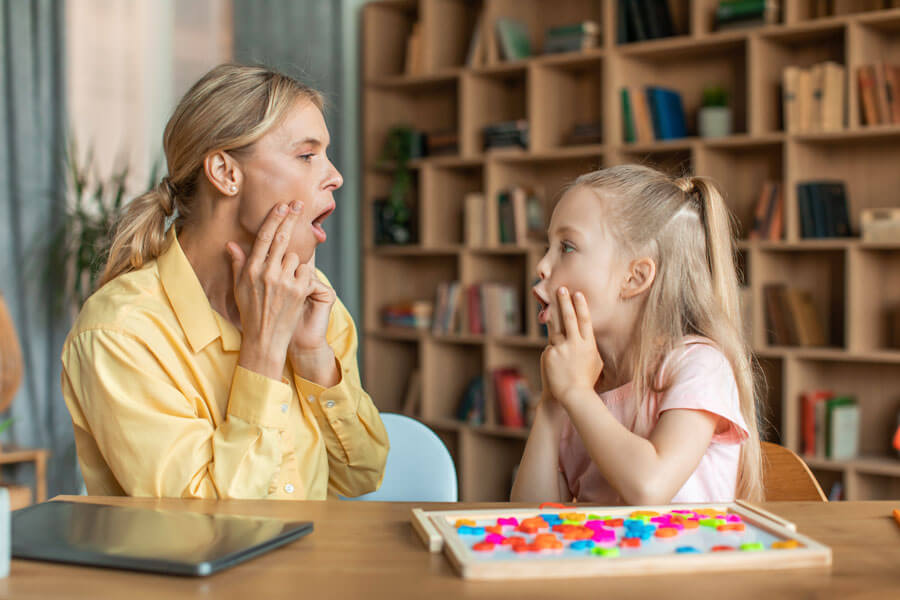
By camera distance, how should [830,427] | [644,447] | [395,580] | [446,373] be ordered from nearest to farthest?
[395,580]
[644,447]
[830,427]
[446,373]

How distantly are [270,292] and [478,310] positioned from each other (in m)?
2.61

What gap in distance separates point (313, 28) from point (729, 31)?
193cm

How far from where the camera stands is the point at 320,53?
4.12 meters

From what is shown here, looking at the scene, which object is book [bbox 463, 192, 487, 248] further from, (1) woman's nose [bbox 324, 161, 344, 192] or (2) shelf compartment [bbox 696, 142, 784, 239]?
(1) woman's nose [bbox 324, 161, 344, 192]

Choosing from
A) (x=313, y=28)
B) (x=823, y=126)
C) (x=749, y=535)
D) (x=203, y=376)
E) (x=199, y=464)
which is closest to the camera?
(x=749, y=535)

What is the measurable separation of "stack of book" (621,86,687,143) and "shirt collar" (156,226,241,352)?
7.91 feet

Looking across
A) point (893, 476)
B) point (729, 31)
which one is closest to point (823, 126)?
point (729, 31)

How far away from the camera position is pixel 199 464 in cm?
118

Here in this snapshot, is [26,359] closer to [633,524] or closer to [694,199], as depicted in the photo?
[694,199]

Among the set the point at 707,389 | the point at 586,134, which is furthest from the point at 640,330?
the point at 586,134

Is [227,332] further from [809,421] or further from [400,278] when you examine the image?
[400,278]

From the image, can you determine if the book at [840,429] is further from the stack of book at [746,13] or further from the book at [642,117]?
the stack of book at [746,13]

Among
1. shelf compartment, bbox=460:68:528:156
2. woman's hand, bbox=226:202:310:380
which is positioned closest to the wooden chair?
woman's hand, bbox=226:202:310:380

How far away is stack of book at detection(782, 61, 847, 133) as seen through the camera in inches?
118
